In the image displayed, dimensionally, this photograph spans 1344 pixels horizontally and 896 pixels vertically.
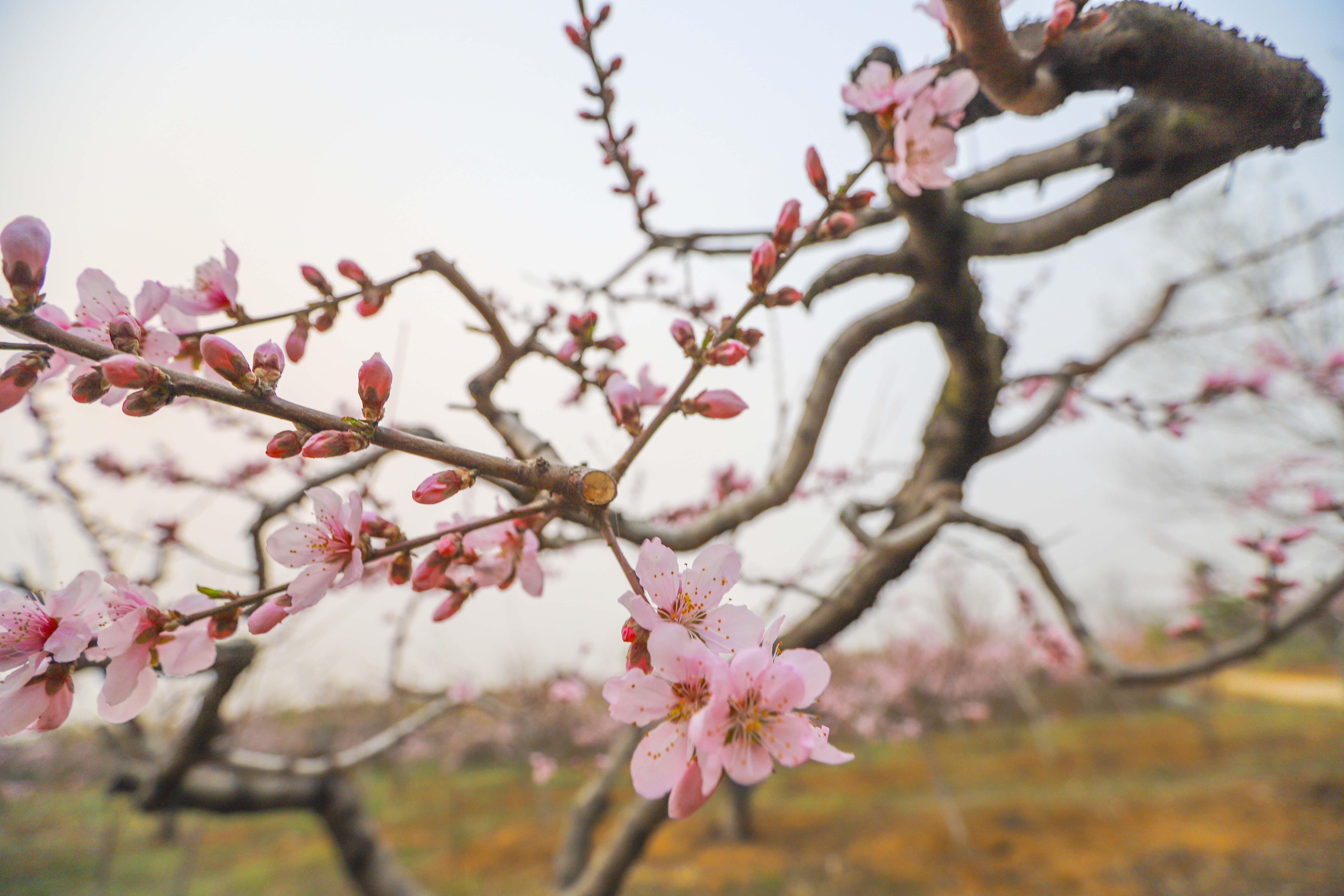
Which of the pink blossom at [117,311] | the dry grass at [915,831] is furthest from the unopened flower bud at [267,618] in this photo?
the dry grass at [915,831]

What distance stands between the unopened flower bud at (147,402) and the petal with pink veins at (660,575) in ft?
1.53

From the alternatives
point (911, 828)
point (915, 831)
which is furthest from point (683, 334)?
point (911, 828)

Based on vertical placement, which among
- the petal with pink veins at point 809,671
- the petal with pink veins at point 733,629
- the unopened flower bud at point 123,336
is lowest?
the petal with pink veins at point 809,671

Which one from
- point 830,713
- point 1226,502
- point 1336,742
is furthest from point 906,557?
point 1336,742

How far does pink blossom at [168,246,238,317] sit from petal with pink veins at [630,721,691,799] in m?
0.85

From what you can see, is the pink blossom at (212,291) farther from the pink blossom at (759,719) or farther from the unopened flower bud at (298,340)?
the pink blossom at (759,719)

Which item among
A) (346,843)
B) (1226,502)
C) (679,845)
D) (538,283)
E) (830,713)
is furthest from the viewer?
(679,845)

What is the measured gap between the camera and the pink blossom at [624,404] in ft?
2.36

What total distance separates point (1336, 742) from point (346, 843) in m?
14.7

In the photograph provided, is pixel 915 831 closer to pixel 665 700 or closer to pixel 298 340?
pixel 665 700

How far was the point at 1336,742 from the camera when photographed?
920 cm

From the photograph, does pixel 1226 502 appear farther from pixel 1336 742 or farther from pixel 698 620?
pixel 698 620

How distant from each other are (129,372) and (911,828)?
31.7ft

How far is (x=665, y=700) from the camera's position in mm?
565
